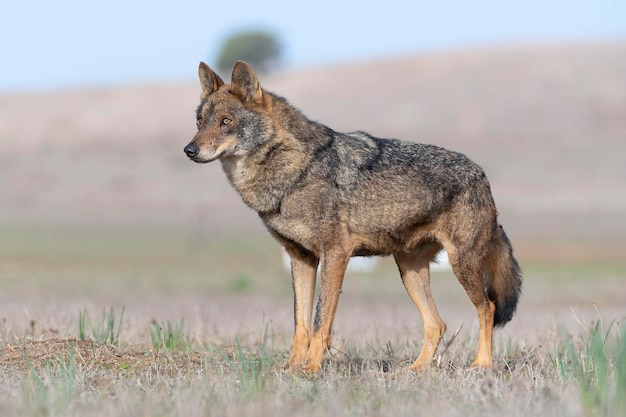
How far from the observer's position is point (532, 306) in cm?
2053

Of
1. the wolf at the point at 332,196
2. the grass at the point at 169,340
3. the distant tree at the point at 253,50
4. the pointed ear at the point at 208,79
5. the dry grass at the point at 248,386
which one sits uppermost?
the distant tree at the point at 253,50

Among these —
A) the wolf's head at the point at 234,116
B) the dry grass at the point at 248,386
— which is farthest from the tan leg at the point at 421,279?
the wolf's head at the point at 234,116

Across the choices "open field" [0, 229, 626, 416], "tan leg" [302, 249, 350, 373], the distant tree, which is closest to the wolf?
"tan leg" [302, 249, 350, 373]

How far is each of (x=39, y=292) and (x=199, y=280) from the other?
5.91m

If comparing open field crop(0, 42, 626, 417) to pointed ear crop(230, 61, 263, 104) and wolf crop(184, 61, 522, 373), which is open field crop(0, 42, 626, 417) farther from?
pointed ear crop(230, 61, 263, 104)

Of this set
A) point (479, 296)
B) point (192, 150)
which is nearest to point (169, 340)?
point (192, 150)

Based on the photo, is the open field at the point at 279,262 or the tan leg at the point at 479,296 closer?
the open field at the point at 279,262

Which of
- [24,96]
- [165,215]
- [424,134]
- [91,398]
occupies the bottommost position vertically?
[91,398]

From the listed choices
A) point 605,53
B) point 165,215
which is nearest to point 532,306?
point 165,215

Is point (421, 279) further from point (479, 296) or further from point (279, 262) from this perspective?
point (279, 262)

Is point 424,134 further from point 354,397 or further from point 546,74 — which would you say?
point 354,397

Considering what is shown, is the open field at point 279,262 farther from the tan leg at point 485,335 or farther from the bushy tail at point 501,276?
the bushy tail at point 501,276

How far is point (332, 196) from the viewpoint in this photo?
8.84m

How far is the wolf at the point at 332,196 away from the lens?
8.67 m
